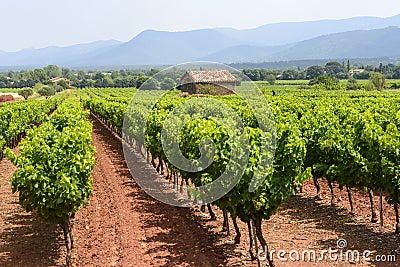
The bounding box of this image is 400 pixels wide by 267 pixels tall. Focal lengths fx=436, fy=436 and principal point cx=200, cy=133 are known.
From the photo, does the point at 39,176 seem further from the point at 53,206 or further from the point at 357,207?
the point at 357,207

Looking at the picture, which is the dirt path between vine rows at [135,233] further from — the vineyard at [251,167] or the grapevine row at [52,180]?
the grapevine row at [52,180]

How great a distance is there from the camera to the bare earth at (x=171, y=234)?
10719mm

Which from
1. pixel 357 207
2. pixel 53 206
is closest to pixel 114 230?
pixel 53 206

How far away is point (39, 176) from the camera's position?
33.3 feet

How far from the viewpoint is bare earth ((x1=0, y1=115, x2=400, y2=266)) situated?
1072 centimetres

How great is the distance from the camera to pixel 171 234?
12.4 m

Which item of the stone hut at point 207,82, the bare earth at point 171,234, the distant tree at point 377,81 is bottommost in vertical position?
the bare earth at point 171,234

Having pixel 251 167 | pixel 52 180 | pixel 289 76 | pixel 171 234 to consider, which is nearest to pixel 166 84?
pixel 171 234

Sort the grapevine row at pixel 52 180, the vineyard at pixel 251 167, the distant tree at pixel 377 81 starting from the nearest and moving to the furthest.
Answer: the vineyard at pixel 251 167
the grapevine row at pixel 52 180
the distant tree at pixel 377 81

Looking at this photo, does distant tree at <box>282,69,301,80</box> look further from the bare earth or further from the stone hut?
the bare earth

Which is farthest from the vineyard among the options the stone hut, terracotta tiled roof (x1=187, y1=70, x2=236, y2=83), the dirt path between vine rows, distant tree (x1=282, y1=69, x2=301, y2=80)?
distant tree (x1=282, y1=69, x2=301, y2=80)

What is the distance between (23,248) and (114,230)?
248 cm

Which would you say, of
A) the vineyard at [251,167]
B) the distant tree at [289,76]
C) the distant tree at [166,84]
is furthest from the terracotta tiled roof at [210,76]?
the distant tree at [289,76]

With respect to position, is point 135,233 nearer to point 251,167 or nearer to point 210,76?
point 251,167
